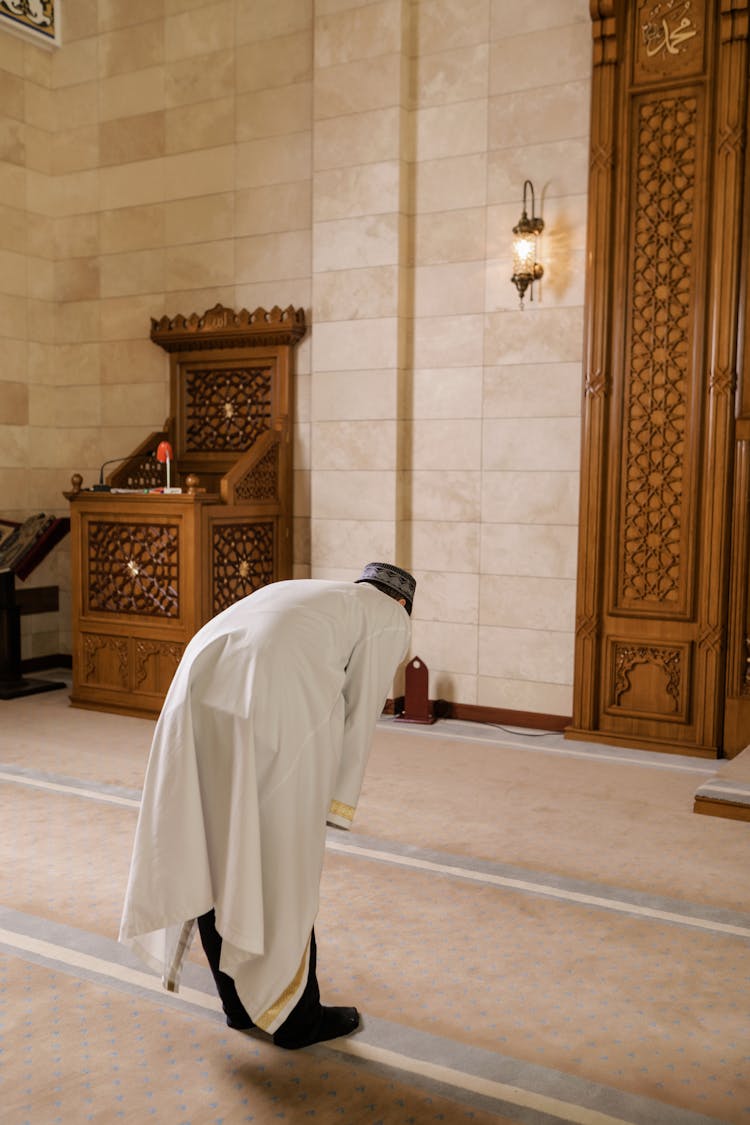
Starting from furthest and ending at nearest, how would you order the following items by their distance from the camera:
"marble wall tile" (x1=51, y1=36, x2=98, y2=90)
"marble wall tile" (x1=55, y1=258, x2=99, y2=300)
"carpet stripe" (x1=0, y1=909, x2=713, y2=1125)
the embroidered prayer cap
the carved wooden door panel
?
"marble wall tile" (x1=55, y1=258, x2=99, y2=300) < "marble wall tile" (x1=51, y1=36, x2=98, y2=90) < the carved wooden door panel < the embroidered prayer cap < "carpet stripe" (x1=0, y1=909, x2=713, y2=1125)

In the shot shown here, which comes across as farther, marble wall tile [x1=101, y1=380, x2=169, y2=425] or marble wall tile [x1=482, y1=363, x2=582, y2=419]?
marble wall tile [x1=101, y1=380, x2=169, y2=425]

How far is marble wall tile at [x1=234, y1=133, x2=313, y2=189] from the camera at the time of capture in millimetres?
6668

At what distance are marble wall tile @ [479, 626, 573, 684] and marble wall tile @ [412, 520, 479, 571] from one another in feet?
1.31

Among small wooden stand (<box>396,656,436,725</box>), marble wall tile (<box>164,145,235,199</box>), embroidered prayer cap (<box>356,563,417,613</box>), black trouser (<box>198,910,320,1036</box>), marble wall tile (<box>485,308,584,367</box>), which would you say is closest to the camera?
black trouser (<box>198,910,320,1036</box>)

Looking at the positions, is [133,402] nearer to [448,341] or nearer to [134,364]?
[134,364]

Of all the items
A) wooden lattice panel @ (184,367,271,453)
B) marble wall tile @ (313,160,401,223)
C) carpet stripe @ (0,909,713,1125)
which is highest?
marble wall tile @ (313,160,401,223)

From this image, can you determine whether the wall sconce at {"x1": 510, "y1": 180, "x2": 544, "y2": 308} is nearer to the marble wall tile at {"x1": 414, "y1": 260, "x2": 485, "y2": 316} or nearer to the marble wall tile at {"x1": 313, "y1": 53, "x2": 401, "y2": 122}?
the marble wall tile at {"x1": 414, "y1": 260, "x2": 485, "y2": 316}

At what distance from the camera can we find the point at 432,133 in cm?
620

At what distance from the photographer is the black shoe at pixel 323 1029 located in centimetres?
271

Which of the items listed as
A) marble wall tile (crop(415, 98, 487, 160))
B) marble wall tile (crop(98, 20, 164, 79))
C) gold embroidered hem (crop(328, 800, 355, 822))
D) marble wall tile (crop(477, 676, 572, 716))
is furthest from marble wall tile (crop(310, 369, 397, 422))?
gold embroidered hem (crop(328, 800, 355, 822))

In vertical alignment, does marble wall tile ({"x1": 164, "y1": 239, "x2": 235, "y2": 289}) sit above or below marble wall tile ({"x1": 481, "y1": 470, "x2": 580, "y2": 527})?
above

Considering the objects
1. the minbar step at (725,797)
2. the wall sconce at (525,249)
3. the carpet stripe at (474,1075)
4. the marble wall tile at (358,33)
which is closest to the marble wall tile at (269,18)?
the marble wall tile at (358,33)

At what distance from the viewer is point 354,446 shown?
641cm

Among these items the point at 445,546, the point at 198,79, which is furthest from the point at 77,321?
the point at 445,546
